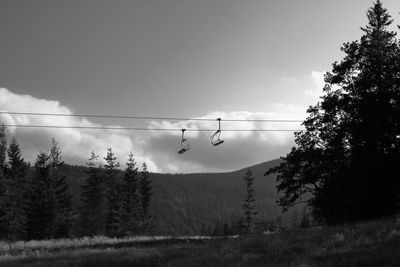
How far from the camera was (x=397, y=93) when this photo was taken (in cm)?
3738

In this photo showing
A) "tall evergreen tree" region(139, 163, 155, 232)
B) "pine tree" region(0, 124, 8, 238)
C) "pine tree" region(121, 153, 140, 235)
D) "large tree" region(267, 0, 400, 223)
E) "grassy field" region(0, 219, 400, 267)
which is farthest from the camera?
"tall evergreen tree" region(139, 163, 155, 232)

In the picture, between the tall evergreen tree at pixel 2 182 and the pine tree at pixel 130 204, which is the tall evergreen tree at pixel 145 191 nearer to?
the pine tree at pixel 130 204

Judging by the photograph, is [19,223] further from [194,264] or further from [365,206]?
[194,264]

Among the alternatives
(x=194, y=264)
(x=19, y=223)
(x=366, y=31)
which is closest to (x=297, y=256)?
(x=194, y=264)

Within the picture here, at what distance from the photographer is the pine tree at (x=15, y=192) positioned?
64.3 metres

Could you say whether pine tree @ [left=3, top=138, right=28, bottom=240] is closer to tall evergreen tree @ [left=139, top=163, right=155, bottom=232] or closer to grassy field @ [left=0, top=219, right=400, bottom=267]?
tall evergreen tree @ [left=139, top=163, right=155, bottom=232]

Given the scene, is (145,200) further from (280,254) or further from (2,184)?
(280,254)

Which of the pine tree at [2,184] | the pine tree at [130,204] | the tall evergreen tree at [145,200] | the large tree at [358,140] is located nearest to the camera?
the large tree at [358,140]

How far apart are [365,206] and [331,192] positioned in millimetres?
3172

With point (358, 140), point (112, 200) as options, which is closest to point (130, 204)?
point (112, 200)

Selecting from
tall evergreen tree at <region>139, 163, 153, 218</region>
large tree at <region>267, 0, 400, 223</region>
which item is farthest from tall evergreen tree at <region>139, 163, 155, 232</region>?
large tree at <region>267, 0, 400, 223</region>

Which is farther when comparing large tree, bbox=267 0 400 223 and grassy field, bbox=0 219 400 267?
large tree, bbox=267 0 400 223

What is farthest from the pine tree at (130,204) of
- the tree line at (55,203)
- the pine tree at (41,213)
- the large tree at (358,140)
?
the large tree at (358,140)

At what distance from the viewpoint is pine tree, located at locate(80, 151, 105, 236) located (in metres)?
75.8
